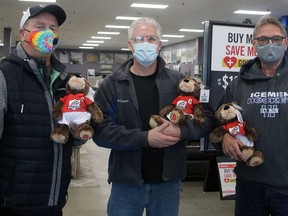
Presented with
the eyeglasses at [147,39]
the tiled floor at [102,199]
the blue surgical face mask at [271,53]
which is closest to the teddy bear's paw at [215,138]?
the blue surgical face mask at [271,53]

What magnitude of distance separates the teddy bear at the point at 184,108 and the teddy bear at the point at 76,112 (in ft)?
1.12

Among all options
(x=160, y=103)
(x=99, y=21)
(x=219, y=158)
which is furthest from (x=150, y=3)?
(x=160, y=103)

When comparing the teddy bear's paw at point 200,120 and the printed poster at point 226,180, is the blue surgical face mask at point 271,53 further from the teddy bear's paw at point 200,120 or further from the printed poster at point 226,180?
the printed poster at point 226,180

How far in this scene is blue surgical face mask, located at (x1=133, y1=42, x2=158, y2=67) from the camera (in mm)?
2162

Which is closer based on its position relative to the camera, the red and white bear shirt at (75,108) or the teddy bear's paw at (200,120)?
the red and white bear shirt at (75,108)

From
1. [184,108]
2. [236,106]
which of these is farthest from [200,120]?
[236,106]

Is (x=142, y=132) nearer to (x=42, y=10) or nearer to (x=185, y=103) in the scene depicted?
(x=185, y=103)

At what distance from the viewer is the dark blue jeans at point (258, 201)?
206 centimetres

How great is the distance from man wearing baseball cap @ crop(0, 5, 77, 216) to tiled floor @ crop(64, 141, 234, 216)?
2488 millimetres

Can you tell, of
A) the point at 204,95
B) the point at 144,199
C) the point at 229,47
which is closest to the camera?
the point at 144,199

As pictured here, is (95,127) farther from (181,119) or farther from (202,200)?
(202,200)

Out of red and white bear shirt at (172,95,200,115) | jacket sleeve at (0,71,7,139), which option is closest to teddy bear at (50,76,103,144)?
jacket sleeve at (0,71,7,139)

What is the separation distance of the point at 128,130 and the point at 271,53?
94 cm

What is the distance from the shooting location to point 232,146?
7.13 feet
